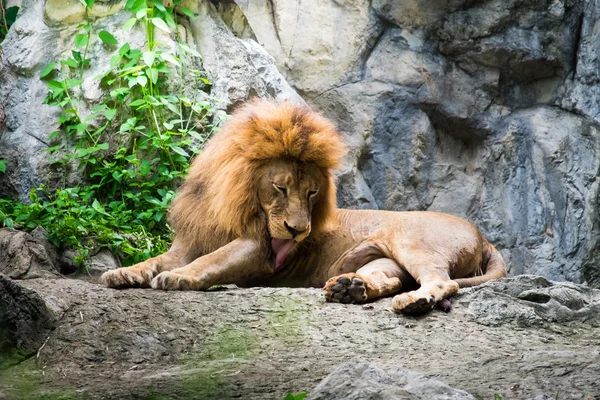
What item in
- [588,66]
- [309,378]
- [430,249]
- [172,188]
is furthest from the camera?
[588,66]

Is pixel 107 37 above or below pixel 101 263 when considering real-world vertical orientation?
above

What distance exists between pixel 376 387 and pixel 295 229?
2592 millimetres

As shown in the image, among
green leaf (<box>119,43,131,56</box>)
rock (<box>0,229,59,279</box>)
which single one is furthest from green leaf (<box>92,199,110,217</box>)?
green leaf (<box>119,43,131,56</box>)

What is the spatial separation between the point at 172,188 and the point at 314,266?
1.65 meters

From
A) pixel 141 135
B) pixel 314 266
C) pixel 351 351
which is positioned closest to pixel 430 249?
pixel 314 266

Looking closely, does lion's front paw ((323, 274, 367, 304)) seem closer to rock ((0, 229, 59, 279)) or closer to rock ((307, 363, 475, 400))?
rock ((307, 363, 475, 400))

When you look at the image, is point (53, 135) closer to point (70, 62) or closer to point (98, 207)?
point (70, 62)

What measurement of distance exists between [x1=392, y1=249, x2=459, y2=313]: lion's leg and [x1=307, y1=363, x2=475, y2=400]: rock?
168 centimetres

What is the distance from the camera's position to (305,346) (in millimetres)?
4395

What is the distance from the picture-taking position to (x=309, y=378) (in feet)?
12.0

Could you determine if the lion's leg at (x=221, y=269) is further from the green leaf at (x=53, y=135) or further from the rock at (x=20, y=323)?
the green leaf at (x=53, y=135)

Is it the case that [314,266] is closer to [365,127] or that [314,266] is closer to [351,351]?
[351,351]

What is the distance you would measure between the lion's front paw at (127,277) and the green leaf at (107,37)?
255 cm

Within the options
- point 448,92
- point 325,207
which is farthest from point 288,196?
point 448,92
